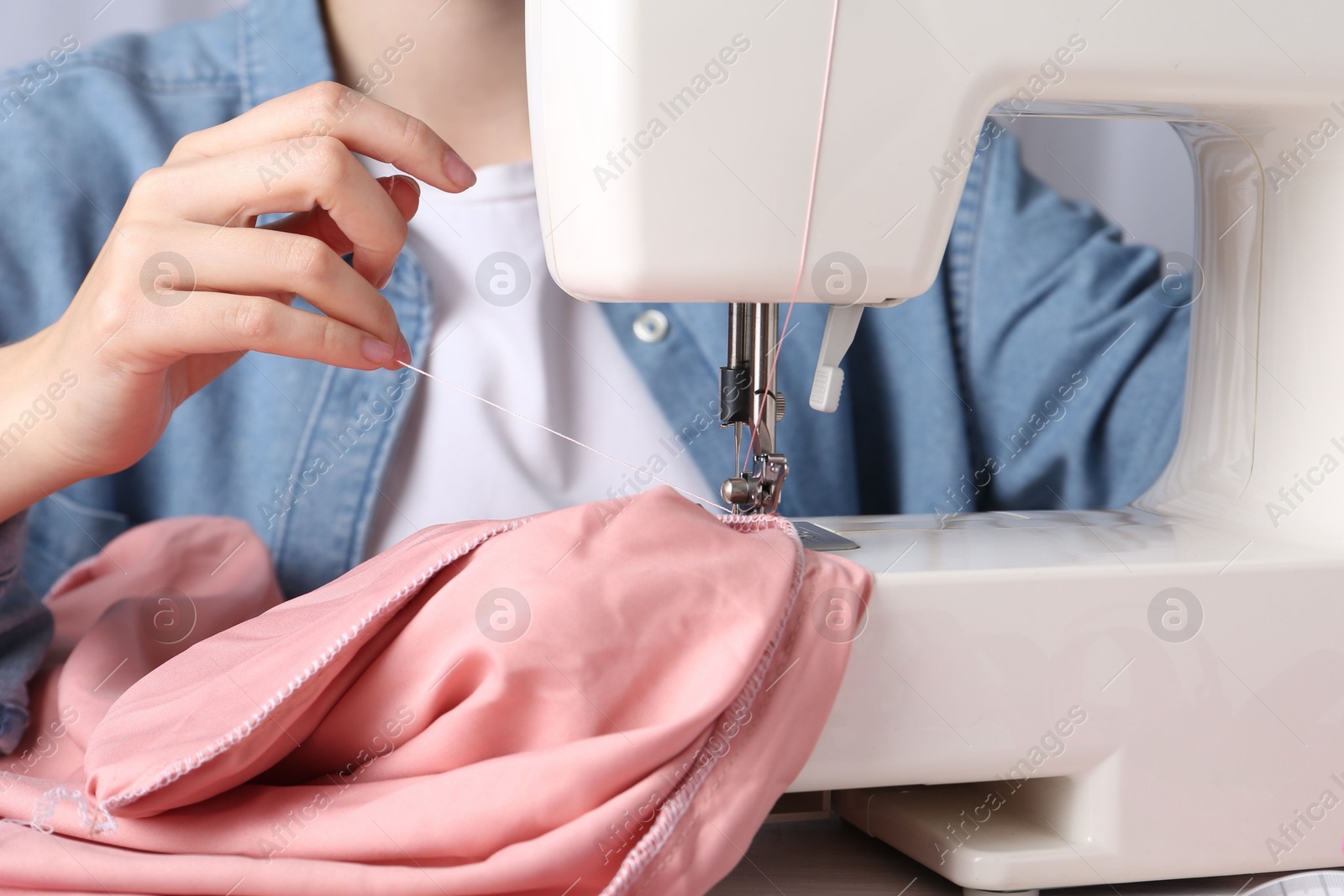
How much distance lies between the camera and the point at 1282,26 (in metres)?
0.65

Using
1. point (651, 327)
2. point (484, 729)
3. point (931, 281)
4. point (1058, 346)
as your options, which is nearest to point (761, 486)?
point (931, 281)

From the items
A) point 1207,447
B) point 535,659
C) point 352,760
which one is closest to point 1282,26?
point 1207,447

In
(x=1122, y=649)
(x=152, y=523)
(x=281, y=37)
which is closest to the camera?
(x=1122, y=649)

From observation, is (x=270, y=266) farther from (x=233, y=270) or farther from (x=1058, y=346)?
(x=1058, y=346)

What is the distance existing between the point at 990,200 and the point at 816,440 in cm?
37

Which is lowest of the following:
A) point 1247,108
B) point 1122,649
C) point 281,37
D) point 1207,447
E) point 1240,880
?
point 1240,880

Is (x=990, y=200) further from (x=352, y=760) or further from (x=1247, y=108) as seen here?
(x=352, y=760)

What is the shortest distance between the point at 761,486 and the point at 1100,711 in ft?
0.81

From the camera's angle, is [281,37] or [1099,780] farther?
[281,37]

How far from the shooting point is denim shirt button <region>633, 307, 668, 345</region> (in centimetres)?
117

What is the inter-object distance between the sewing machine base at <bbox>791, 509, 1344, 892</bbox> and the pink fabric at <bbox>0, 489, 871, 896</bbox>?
5cm

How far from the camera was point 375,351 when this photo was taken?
0.70 meters

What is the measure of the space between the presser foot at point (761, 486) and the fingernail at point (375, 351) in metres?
0.24

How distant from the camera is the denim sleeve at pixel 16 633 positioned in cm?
67
